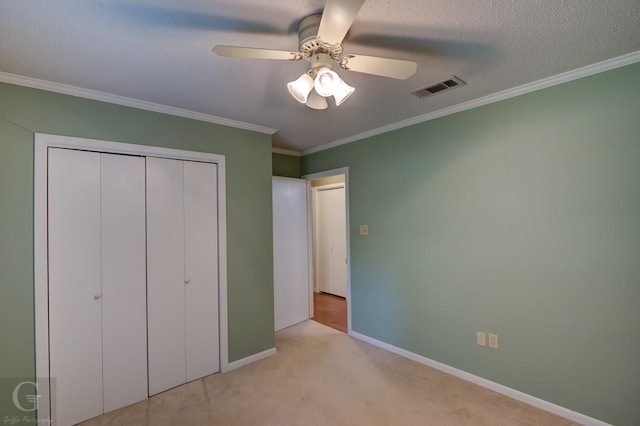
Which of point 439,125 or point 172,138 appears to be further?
point 439,125

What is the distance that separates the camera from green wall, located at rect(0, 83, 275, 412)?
1.87 meters

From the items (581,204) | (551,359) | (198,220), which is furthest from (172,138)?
(551,359)

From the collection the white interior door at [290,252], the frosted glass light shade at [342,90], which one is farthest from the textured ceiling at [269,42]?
the white interior door at [290,252]

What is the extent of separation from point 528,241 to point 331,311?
3.00 meters

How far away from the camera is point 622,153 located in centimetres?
184

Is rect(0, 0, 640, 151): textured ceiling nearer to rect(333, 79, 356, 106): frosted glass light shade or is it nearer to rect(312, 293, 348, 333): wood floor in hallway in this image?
rect(333, 79, 356, 106): frosted glass light shade

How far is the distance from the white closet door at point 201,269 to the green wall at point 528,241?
1755 mm

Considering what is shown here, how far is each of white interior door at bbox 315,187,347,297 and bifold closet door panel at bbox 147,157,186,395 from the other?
314 centimetres

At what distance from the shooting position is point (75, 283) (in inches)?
81.6

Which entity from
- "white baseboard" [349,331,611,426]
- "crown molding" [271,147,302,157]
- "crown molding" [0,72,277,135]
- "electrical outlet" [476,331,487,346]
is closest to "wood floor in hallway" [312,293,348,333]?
"white baseboard" [349,331,611,426]

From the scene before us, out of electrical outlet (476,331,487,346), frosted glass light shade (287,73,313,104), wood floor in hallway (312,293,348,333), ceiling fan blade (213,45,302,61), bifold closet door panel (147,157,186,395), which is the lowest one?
wood floor in hallway (312,293,348,333)

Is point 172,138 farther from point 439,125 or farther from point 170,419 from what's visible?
point 439,125

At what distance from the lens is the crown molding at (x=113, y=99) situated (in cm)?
190

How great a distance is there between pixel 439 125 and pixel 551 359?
6.72 feet
